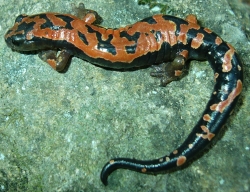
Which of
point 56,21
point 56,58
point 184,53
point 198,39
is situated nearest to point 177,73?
point 184,53

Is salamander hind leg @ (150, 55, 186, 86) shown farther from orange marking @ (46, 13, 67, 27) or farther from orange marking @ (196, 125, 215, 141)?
orange marking @ (46, 13, 67, 27)

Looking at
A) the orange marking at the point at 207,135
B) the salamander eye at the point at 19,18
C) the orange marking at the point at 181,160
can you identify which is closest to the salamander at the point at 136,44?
the salamander eye at the point at 19,18

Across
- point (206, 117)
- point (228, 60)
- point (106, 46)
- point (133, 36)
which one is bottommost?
point (206, 117)

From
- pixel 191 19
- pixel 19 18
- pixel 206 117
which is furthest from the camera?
pixel 191 19

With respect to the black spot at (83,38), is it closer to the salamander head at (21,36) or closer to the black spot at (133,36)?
the black spot at (133,36)

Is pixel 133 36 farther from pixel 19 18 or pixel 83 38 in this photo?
pixel 19 18

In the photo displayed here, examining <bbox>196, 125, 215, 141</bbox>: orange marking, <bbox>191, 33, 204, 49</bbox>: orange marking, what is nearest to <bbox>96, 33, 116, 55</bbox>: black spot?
<bbox>191, 33, 204, 49</bbox>: orange marking

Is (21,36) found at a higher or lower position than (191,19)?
lower
